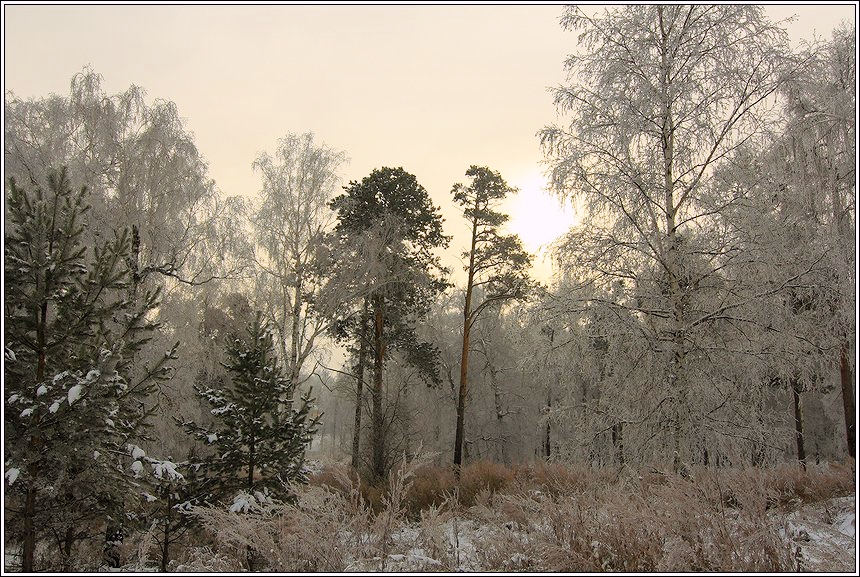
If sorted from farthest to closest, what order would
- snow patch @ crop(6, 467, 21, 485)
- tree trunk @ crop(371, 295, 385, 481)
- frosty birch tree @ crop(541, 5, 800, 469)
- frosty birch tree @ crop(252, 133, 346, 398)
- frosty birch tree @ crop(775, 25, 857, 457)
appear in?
frosty birch tree @ crop(252, 133, 346, 398)
tree trunk @ crop(371, 295, 385, 481)
frosty birch tree @ crop(541, 5, 800, 469)
frosty birch tree @ crop(775, 25, 857, 457)
snow patch @ crop(6, 467, 21, 485)

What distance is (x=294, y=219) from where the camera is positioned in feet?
56.0

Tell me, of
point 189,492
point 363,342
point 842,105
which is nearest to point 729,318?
point 842,105

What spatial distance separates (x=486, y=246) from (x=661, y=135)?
392 inches

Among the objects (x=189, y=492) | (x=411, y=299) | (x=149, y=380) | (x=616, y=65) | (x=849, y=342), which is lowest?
(x=189, y=492)

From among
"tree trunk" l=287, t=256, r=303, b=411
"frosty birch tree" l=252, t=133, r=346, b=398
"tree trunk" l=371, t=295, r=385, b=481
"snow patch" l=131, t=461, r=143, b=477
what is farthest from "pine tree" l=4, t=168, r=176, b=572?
"frosty birch tree" l=252, t=133, r=346, b=398

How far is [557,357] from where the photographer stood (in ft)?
29.4

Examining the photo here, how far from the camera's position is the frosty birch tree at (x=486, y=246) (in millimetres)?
17969

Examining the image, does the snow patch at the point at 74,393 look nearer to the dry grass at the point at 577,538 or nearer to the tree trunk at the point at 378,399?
the dry grass at the point at 577,538

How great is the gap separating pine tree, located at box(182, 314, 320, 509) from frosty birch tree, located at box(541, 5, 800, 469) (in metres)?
5.35

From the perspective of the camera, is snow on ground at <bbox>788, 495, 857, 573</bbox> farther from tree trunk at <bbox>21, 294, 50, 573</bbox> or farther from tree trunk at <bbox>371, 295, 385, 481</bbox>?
tree trunk at <bbox>371, 295, 385, 481</bbox>

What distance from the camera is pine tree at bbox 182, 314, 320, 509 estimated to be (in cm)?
823

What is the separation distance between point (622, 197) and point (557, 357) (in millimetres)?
2843

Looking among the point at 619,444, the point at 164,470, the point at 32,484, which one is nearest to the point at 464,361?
the point at 619,444

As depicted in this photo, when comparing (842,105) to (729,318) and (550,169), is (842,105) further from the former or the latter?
(550,169)
